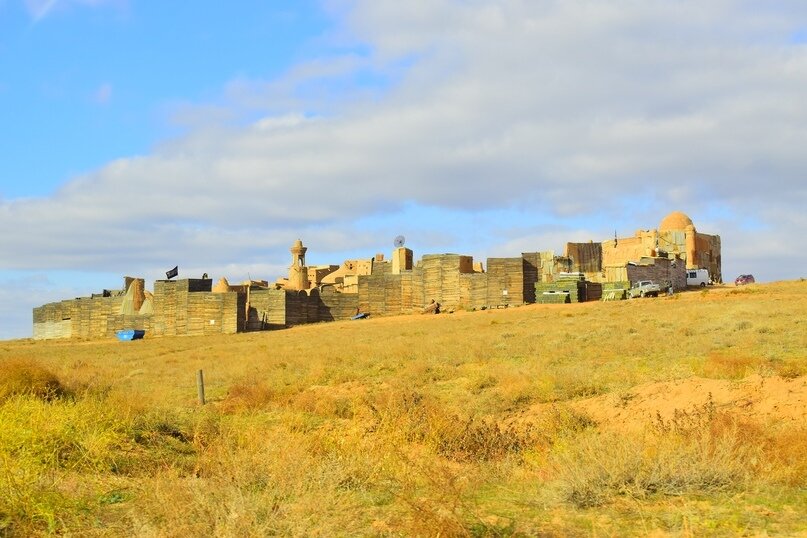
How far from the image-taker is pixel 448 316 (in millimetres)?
36969

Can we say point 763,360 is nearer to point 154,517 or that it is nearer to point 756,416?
point 756,416

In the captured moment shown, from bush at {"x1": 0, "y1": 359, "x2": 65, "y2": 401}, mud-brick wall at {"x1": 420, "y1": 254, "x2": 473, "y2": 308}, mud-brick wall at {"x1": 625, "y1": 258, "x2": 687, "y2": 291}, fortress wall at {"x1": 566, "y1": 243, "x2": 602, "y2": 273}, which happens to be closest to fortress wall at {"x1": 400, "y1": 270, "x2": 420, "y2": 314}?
mud-brick wall at {"x1": 420, "y1": 254, "x2": 473, "y2": 308}

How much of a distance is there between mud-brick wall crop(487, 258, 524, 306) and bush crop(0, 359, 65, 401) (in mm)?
28224

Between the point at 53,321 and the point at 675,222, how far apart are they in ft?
163

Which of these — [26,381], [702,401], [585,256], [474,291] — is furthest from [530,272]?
[26,381]

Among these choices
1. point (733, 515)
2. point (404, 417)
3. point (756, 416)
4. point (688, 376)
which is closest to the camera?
point (733, 515)

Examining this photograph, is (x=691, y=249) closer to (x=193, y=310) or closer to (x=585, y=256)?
(x=585, y=256)

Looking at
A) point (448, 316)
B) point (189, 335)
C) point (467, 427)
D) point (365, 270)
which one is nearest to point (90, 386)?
point (467, 427)

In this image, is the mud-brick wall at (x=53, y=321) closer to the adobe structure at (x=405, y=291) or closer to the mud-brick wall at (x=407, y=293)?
the adobe structure at (x=405, y=291)

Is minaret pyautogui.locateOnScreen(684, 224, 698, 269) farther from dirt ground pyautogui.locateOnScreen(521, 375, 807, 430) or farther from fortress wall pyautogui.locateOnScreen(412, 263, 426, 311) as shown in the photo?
dirt ground pyautogui.locateOnScreen(521, 375, 807, 430)

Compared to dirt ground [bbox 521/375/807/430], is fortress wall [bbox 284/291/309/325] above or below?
above

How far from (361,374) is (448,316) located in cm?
1852

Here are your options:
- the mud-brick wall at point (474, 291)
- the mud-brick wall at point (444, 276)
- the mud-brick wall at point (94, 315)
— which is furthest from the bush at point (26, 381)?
the mud-brick wall at point (94, 315)

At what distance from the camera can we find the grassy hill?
5.91 meters
